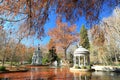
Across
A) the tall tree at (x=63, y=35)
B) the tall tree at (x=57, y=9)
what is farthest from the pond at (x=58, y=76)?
the tall tree at (x=63, y=35)

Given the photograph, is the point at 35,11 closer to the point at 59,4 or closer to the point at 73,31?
the point at 59,4

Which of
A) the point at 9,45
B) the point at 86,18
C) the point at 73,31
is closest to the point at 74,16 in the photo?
the point at 86,18

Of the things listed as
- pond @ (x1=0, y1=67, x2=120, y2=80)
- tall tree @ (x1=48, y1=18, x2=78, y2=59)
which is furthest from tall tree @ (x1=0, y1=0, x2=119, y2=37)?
tall tree @ (x1=48, y1=18, x2=78, y2=59)

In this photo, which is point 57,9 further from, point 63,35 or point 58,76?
point 63,35

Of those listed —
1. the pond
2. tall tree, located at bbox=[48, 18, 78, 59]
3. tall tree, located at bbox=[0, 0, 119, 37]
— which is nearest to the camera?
tall tree, located at bbox=[0, 0, 119, 37]

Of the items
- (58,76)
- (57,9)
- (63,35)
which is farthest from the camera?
(63,35)

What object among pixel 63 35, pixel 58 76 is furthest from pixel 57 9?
pixel 63 35

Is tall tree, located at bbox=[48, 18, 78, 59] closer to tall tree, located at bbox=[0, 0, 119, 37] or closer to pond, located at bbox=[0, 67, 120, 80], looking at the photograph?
pond, located at bbox=[0, 67, 120, 80]

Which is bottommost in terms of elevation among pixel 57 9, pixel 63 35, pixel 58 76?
pixel 58 76

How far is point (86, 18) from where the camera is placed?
2.78 meters

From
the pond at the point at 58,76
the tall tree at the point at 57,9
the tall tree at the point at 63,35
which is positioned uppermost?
the tall tree at the point at 63,35

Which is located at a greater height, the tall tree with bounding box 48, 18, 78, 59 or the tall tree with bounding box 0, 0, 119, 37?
the tall tree with bounding box 48, 18, 78, 59

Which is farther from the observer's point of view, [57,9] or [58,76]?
[58,76]

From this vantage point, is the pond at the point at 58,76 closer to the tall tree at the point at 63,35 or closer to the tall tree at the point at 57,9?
the tall tree at the point at 57,9
